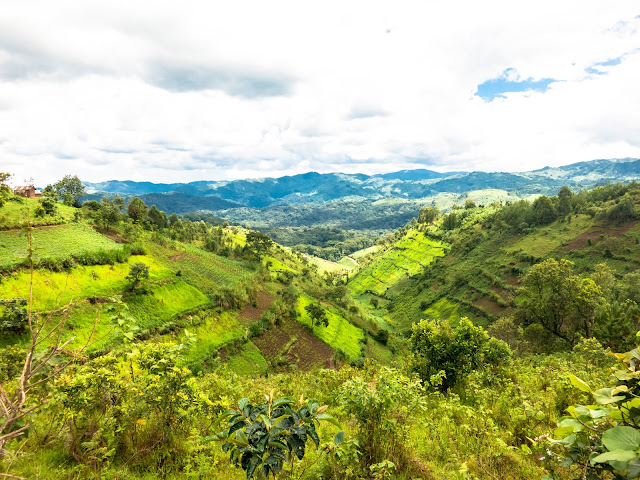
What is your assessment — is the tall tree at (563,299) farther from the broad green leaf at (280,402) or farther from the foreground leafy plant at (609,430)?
the broad green leaf at (280,402)

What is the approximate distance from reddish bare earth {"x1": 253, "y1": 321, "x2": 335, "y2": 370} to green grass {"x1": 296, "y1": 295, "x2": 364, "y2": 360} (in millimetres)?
1738

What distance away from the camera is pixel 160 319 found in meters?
40.4

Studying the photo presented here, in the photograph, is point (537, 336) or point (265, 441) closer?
point (265, 441)

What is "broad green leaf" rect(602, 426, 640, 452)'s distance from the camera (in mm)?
2291

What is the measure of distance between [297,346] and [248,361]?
38.4ft

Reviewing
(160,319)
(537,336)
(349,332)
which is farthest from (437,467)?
(349,332)

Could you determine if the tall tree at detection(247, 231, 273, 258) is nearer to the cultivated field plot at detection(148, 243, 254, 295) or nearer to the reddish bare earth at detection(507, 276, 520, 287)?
the cultivated field plot at detection(148, 243, 254, 295)

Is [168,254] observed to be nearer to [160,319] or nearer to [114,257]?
[114,257]

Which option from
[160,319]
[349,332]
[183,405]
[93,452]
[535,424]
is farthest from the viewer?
[349,332]

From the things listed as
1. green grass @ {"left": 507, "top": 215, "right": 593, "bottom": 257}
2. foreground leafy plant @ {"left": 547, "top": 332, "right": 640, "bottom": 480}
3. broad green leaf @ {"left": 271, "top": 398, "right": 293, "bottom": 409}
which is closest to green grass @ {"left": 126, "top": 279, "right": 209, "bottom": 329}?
broad green leaf @ {"left": 271, "top": 398, "right": 293, "bottom": 409}

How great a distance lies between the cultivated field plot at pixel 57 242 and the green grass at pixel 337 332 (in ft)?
122

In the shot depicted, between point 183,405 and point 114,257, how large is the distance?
4801cm

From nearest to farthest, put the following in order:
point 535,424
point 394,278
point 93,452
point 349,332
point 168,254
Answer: point 93,452, point 535,424, point 168,254, point 349,332, point 394,278

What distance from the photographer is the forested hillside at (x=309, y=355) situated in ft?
16.1
